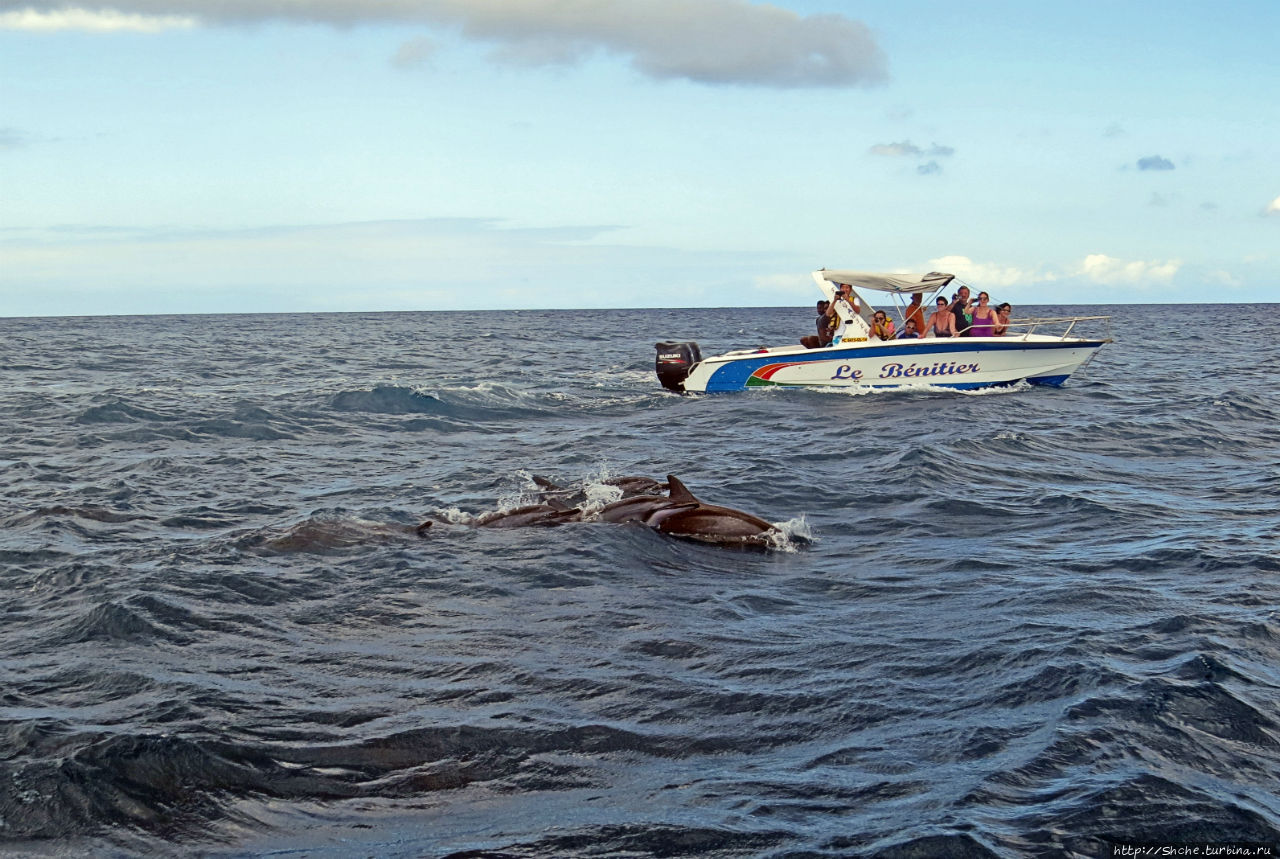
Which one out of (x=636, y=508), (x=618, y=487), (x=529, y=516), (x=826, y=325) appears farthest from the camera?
(x=826, y=325)

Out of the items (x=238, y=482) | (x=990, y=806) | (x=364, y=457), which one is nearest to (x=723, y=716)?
(x=990, y=806)

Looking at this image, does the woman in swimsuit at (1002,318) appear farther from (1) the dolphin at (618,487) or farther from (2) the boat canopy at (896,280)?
(1) the dolphin at (618,487)

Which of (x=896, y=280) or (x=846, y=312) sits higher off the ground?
(x=896, y=280)

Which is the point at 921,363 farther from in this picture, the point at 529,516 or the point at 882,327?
the point at 529,516

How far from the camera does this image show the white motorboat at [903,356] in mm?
22297

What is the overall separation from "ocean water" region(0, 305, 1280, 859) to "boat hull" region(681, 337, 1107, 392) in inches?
279

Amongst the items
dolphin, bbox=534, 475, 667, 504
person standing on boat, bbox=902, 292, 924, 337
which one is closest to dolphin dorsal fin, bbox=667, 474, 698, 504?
dolphin, bbox=534, 475, 667, 504

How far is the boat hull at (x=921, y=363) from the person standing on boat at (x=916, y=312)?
34.0 inches

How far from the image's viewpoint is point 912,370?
73.9 ft

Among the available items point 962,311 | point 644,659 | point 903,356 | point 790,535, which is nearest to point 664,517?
point 790,535

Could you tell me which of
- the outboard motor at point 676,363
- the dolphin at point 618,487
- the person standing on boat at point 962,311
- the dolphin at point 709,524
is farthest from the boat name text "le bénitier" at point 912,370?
the dolphin at point 709,524

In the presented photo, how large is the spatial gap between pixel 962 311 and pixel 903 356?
205 centimetres

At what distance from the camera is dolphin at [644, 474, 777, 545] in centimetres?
970

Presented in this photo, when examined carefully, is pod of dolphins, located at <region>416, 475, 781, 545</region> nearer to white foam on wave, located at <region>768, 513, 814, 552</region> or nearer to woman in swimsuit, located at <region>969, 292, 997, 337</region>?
white foam on wave, located at <region>768, 513, 814, 552</region>
